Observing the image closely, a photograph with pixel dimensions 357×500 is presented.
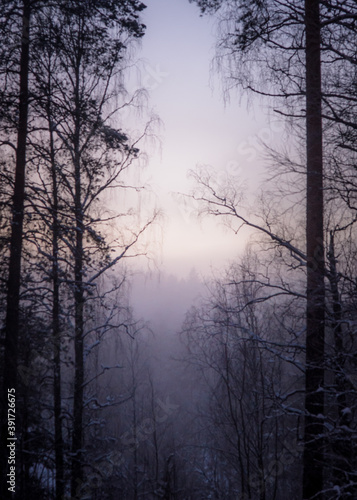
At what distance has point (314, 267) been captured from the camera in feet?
15.4

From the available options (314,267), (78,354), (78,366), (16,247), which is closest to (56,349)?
(78,354)

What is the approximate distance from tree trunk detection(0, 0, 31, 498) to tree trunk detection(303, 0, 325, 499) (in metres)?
4.28

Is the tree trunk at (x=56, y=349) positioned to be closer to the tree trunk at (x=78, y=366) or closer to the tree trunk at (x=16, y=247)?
the tree trunk at (x=78, y=366)

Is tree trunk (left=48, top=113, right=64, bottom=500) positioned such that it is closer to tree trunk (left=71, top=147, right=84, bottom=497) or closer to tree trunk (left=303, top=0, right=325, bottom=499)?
tree trunk (left=71, top=147, right=84, bottom=497)

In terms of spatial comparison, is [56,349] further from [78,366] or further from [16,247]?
[16,247]

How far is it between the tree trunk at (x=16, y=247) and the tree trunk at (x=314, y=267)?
169 inches

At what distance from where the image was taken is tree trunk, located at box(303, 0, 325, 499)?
4.53 meters

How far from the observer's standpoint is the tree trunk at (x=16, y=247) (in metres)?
5.09

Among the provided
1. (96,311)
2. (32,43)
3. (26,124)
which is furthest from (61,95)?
(96,311)

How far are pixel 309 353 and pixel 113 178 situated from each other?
528cm

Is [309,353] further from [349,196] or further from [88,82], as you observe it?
[88,82]

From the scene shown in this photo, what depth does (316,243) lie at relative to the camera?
4.87 meters

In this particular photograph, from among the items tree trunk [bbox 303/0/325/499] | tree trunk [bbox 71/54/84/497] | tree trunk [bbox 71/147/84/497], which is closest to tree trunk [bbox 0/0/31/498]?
tree trunk [bbox 71/54/84/497]

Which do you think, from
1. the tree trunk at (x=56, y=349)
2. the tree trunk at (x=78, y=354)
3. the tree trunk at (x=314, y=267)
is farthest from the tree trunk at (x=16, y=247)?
the tree trunk at (x=314, y=267)
